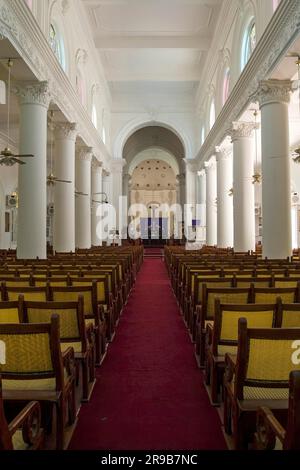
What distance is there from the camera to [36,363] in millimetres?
2469

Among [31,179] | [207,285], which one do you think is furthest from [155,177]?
[207,285]

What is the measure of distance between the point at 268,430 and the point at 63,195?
12.2 metres

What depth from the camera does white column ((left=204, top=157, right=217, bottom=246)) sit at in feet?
→ 68.6

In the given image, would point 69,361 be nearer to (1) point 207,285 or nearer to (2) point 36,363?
(2) point 36,363

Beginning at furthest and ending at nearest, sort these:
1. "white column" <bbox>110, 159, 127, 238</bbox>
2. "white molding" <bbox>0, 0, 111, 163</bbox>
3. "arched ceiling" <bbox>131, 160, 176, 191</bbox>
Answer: "arched ceiling" <bbox>131, 160, 176, 191</bbox> → "white column" <bbox>110, 159, 127, 238</bbox> → "white molding" <bbox>0, 0, 111, 163</bbox>

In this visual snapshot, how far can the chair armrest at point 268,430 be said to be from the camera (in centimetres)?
174

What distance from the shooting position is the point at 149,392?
350 cm

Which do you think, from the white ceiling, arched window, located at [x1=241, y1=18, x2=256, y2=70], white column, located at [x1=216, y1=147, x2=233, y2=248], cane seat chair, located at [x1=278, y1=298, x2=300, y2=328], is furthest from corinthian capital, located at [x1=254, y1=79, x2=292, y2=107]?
cane seat chair, located at [x1=278, y1=298, x2=300, y2=328]

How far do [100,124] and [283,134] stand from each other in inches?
562

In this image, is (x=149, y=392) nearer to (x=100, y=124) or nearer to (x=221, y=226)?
(x=221, y=226)

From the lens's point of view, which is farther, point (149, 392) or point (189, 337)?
point (189, 337)

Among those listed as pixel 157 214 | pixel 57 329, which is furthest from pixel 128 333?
pixel 157 214

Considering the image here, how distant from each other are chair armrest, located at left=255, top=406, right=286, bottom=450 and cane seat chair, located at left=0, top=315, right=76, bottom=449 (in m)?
1.26

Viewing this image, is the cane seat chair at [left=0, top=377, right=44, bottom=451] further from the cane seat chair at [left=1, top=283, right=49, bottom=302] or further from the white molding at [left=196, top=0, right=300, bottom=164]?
the white molding at [left=196, top=0, right=300, bottom=164]
